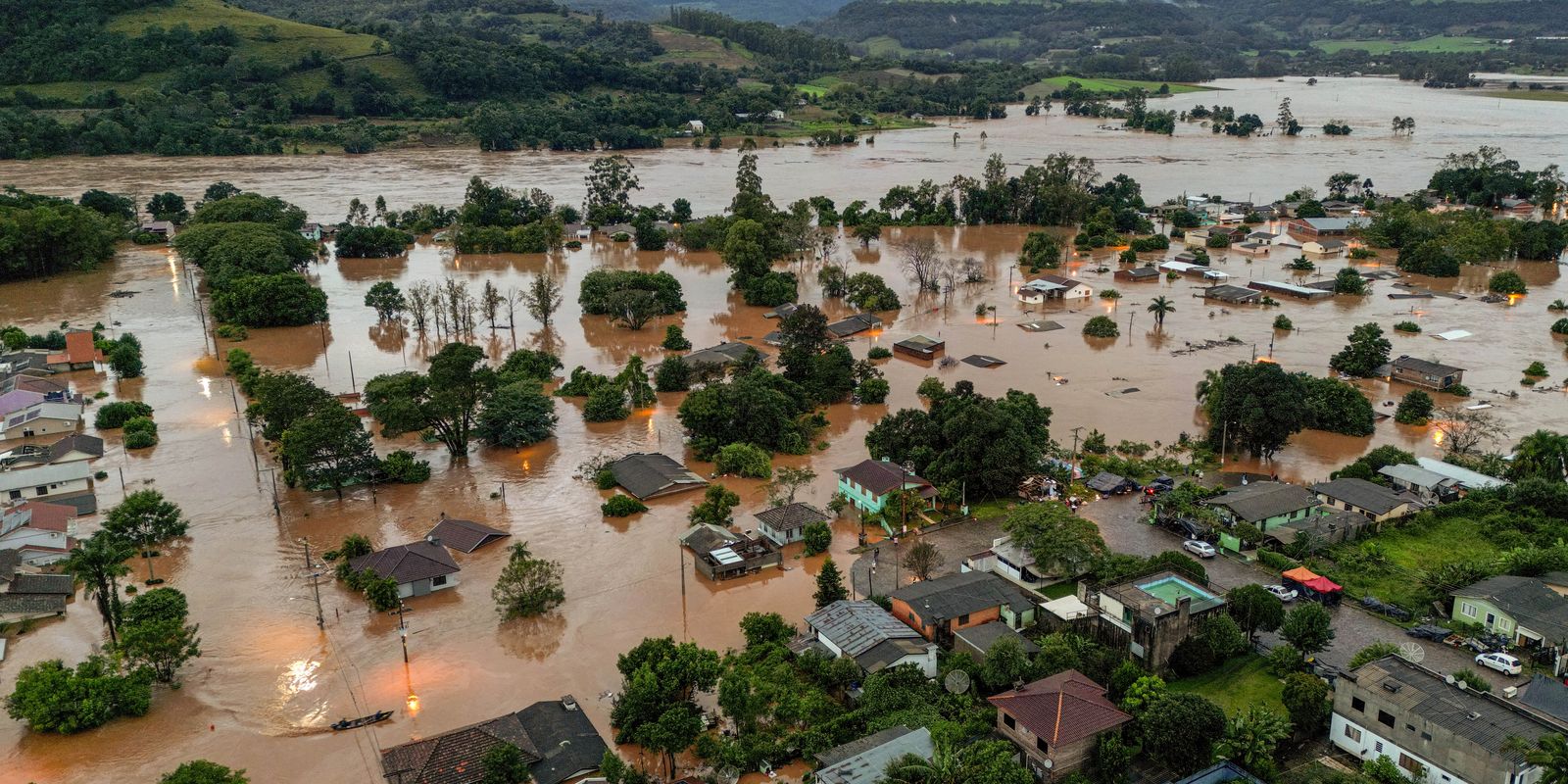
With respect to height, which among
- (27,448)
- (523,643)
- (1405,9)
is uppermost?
(1405,9)

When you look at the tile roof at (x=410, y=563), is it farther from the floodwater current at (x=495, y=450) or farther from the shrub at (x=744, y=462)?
the shrub at (x=744, y=462)

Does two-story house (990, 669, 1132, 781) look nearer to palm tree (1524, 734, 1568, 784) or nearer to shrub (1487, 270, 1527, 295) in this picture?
palm tree (1524, 734, 1568, 784)

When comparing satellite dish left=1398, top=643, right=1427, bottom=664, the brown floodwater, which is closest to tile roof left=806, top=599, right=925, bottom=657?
satellite dish left=1398, top=643, right=1427, bottom=664

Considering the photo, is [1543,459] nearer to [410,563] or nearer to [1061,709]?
[1061,709]

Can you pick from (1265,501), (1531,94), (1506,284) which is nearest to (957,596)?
(1265,501)

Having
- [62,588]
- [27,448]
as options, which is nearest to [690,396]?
[62,588]

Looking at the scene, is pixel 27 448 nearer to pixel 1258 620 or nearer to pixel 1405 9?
pixel 1258 620

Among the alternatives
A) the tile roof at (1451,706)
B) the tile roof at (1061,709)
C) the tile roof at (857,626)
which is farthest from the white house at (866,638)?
the tile roof at (1451,706)
